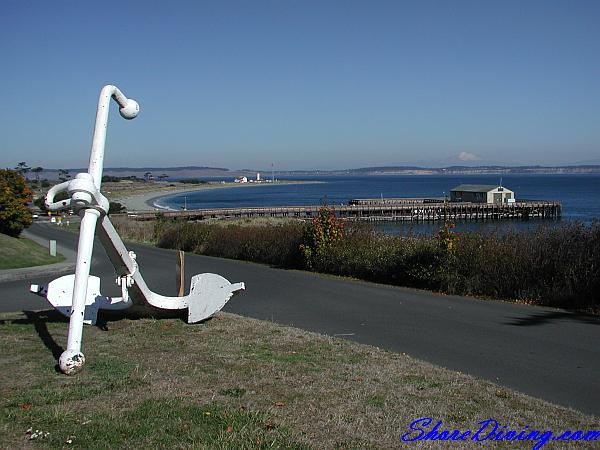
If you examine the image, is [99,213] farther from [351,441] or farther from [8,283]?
[8,283]

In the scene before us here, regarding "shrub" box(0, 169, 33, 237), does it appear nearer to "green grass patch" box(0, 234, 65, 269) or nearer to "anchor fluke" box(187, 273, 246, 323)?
"green grass patch" box(0, 234, 65, 269)

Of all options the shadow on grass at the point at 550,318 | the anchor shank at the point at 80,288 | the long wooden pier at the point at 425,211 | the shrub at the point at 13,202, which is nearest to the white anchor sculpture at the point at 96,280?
the anchor shank at the point at 80,288

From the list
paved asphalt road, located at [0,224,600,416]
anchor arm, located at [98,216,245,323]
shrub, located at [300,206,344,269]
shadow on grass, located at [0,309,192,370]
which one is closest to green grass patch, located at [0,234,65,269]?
paved asphalt road, located at [0,224,600,416]

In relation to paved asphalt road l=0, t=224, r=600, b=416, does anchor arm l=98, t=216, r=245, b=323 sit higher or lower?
higher

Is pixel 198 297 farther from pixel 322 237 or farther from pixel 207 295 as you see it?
pixel 322 237

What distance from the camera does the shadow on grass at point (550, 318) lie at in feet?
37.6

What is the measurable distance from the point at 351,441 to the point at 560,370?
400cm

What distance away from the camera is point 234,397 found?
6.27 metres

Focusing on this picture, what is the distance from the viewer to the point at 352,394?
6.48 meters

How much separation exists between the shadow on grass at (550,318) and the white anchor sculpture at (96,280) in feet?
16.3

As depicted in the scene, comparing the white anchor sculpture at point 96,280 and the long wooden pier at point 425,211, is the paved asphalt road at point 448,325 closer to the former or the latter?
the white anchor sculpture at point 96,280

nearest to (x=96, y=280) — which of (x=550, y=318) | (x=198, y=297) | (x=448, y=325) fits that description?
(x=198, y=297)

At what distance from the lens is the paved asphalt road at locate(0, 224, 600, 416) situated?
7.87m

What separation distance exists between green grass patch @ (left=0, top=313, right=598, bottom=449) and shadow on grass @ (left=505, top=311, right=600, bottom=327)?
12.8 feet
